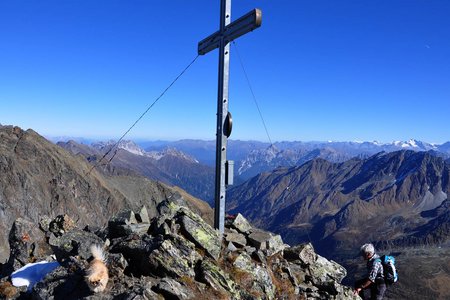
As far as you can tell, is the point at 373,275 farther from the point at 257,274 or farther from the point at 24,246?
the point at 24,246

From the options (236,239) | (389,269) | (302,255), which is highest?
(236,239)

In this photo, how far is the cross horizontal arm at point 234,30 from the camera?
48.9 ft

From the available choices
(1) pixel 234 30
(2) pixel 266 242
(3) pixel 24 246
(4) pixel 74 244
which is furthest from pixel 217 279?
(3) pixel 24 246

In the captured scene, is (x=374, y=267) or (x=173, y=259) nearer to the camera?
(x=173, y=259)

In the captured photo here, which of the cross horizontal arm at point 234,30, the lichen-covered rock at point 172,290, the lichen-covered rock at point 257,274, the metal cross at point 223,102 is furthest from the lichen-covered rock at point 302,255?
the cross horizontal arm at point 234,30

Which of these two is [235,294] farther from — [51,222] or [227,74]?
[51,222]

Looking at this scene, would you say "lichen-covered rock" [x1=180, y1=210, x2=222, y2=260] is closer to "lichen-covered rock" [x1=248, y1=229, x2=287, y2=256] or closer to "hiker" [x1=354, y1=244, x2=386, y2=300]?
"lichen-covered rock" [x1=248, y1=229, x2=287, y2=256]

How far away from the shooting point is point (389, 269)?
1661 centimetres

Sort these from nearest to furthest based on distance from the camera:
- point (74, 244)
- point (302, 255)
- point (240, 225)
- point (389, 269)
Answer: point (389, 269) < point (74, 244) < point (302, 255) < point (240, 225)

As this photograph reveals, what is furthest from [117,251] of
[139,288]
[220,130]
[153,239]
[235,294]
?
[220,130]

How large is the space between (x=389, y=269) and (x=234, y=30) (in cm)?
1062

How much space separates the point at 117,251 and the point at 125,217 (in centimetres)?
356

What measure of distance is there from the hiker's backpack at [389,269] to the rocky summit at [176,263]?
261cm

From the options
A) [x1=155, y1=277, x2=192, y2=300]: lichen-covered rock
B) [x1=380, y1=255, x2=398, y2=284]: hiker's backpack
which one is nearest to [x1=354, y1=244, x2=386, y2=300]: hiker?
[x1=380, y1=255, x2=398, y2=284]: hiker's backpack
